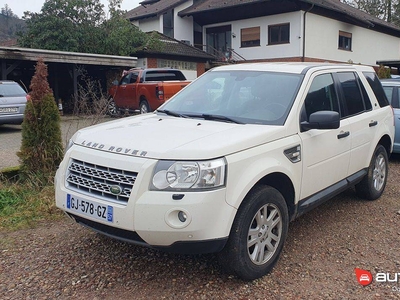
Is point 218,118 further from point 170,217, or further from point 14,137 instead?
point 14,137

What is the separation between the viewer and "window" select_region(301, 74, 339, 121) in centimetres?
423

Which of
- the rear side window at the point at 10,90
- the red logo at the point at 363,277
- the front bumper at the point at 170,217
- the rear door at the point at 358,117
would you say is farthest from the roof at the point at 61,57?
the red logo at the point at 363,277

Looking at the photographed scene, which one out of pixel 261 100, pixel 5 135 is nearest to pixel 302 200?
pixel 261 100

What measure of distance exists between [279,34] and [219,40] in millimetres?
5299

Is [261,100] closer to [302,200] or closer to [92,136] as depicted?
[302,200]

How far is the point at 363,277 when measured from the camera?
363 centimetres

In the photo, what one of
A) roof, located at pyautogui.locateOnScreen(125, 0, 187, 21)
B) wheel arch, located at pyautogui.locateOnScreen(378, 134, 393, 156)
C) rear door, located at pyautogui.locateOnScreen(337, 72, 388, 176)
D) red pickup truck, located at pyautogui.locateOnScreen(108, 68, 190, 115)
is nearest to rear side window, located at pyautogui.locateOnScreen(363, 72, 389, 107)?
rear door, located at pyautogui.locateOnScreen(337, 72, 388, 176)

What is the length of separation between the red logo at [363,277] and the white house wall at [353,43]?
23.8m

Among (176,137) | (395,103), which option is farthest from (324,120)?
(395,103)

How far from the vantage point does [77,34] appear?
2153 cm

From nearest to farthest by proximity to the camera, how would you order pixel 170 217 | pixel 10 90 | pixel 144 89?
pixel 170 217 < pixel 10 90 < pixel 144 89

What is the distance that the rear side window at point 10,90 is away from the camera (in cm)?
1249

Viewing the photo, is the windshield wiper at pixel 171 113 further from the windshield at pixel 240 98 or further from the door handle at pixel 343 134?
the door handle at pixel 343 134

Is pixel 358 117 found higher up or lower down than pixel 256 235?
higher up
